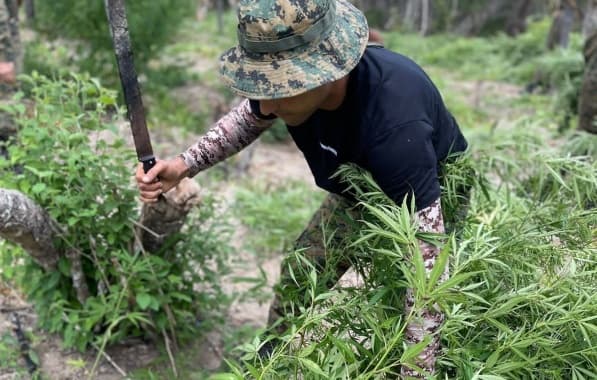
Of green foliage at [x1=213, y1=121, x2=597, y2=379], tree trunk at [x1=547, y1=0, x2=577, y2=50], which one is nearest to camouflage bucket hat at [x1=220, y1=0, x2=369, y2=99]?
green foliage at [x1=213, y1=121, x2=597, y2=379]

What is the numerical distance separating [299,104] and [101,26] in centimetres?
654

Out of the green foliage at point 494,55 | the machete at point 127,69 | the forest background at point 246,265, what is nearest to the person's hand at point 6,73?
the forest background at point 246,265

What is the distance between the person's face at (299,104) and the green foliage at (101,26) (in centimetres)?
624

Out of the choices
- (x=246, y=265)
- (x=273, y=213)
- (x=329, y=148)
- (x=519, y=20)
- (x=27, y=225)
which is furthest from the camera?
(x=519, y=20)

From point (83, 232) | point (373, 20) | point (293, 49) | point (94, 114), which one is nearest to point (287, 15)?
point (293, 49)

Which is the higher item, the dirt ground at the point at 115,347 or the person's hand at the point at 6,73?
the person's hand at the point at 6,73

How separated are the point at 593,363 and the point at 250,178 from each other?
4.96 m

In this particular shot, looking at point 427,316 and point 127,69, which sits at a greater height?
point 127,69

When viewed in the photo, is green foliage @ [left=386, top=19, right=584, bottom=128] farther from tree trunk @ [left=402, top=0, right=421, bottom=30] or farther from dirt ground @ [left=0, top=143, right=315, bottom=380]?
dirt ground @ [left=0, top=143, right=315, bottom=380]

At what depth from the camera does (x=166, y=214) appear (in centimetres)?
282

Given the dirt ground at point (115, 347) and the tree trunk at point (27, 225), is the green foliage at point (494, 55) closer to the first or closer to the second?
the dirt ground at point (115, 347)

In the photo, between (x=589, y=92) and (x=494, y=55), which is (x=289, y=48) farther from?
(x=494, y=55)

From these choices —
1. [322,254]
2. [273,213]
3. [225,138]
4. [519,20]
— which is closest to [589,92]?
[273,213]

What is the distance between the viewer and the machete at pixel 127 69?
1956 millimetres
